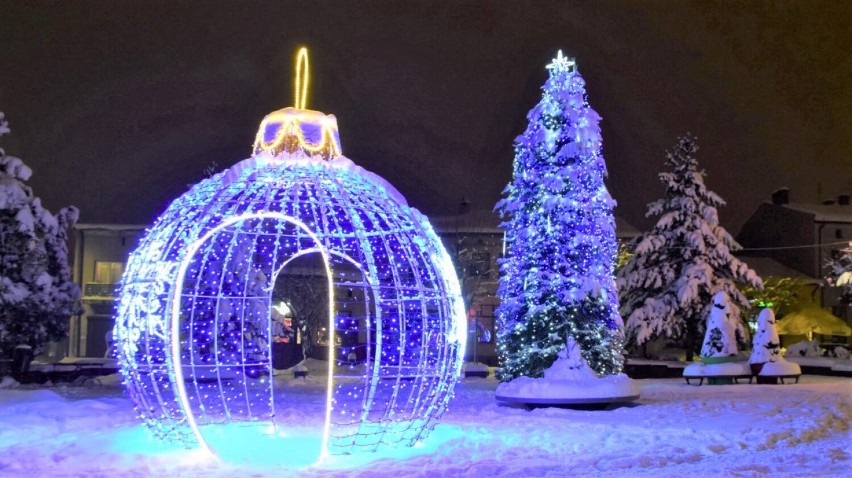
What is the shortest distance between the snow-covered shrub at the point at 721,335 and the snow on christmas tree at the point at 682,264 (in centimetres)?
571

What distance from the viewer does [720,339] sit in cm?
2350

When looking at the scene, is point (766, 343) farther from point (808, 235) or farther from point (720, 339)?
point (808, 235)

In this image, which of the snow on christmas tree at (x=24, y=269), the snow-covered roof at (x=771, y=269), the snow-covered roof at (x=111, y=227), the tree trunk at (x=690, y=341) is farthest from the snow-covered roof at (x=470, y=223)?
the snow on christmas tree at (x=24, y=269)

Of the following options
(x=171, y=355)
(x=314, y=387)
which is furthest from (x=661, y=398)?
(x=171, y=355)

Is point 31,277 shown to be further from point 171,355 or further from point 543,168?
point 171,355

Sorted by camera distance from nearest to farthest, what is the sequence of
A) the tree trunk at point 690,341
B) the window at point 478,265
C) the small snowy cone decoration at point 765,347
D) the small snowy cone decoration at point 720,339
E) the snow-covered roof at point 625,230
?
the small snowy cone decoration at point 765,347, the small snowy cone decoration at point 720,339, the tree trunk at point 690,341, the window at point 478,265, the snow-covered roof at point 625,230

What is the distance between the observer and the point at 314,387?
2239 cm

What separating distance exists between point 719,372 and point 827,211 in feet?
83.4

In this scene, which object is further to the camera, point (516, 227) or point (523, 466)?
point (516, 227)

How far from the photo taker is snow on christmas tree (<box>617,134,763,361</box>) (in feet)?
97.7

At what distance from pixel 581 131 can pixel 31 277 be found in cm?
1545

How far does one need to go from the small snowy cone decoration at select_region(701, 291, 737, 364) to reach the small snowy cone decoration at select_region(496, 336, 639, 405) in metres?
7.70

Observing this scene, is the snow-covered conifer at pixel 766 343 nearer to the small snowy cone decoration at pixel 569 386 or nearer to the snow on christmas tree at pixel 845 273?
the snow on christmas tree at pixel 845 273

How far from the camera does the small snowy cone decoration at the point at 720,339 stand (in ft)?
76.7
